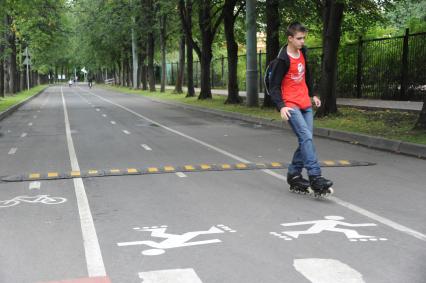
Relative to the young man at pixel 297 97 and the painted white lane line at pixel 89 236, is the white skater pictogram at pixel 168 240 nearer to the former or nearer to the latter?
the painted white lane line at pixel 89 236

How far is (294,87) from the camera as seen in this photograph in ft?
23.8

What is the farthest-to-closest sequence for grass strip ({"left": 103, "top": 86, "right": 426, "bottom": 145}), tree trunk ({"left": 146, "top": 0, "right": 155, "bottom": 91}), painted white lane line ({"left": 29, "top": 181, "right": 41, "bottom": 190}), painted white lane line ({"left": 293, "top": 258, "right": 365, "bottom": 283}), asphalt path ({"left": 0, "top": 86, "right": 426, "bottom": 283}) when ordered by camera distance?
tree trunk ({"left": 146, "top": 0, "right": 155, "bottom": 91})
grass strip ({"left": 103, "top": 86, "right": 426, "bottom": 145})
painted white lane line ({"left": 29, "top": 181, "right": 41, "bottom": 190})
asphalt path ({"left": 0, "top": 86, "right": 426, "bottom": 283})
painted white lane line ({"left": 293, "top": 258, "right": 365, "bottom": 283})

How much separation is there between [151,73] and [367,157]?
4032cm

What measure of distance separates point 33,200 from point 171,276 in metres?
3.44

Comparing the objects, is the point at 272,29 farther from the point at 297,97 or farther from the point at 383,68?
the point at 297,97

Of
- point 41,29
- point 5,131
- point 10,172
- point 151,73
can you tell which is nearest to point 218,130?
point 5,131

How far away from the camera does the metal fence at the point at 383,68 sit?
2180 centimetres

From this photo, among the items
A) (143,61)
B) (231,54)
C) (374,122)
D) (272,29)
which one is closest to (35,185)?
(374,122)

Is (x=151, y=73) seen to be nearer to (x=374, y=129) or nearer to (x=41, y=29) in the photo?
(x=41, y=29)

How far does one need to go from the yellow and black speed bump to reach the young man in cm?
242

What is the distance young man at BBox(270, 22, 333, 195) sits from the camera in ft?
23.3

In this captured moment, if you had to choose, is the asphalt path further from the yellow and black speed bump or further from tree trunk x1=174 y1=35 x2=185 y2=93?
tree trunk x1=174 y1=35 x2=185 y2=93

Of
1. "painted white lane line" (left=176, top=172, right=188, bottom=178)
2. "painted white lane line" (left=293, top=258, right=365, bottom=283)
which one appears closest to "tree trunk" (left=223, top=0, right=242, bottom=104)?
"painted white lane line" (left=176, top=172, right=188, bottom=178)

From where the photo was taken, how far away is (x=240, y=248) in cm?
515
